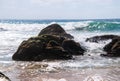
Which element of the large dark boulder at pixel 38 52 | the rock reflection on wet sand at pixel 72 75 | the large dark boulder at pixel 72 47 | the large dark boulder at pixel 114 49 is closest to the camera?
the rock reflection on wet sand at pixel 72 75

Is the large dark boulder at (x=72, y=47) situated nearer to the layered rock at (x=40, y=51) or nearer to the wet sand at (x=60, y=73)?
the layered rock at (x=40, y=51)

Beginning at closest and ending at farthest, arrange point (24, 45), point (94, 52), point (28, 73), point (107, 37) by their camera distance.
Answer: point (28, 73) < point (24, 45) < point (94, 52) < point (107, 37)

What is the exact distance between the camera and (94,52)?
22.2 m

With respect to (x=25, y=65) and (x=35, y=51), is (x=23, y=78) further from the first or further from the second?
(x=35, y=51)

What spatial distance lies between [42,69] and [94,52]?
25.2ft

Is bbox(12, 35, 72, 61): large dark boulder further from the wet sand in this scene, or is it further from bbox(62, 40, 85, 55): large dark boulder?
the wet sand

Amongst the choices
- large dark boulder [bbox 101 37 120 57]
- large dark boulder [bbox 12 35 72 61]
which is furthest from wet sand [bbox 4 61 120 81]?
large dark boulder [bbox 101 37 120 57]

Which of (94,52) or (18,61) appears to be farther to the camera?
(94,52)

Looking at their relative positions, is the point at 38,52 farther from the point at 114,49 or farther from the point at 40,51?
the point at 114,49

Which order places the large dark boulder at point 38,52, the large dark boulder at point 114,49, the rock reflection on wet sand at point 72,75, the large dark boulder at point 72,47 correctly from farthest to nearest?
the large dark boulder at point 72,47
the large dark boulder at point 114,49
the large dark boulder at point 38,52
the rock reflection on wet sand at point 72,75

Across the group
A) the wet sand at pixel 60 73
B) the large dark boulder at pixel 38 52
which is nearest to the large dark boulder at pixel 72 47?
the large dark boulder at pixel 38 52

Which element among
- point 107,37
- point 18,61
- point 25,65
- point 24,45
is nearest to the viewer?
point 25,65

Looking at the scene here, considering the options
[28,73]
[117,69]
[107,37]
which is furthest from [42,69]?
[107,37]

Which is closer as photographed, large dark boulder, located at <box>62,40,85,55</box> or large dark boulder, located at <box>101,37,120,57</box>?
large dark boulder, located at <box>101,37,120,57</box>
